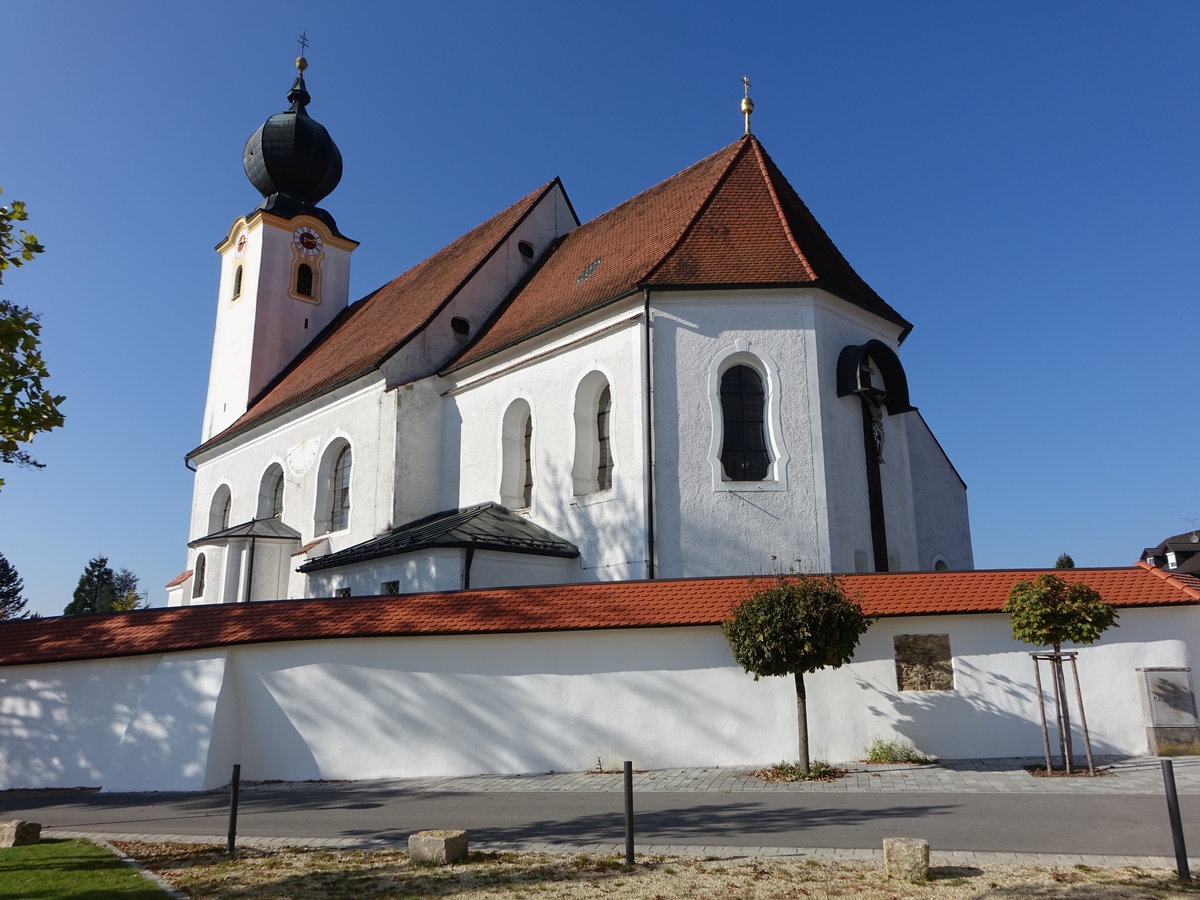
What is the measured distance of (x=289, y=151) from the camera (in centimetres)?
2856

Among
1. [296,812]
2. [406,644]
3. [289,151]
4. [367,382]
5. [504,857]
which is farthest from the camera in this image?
[289,151]

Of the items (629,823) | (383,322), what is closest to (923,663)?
(629,823)

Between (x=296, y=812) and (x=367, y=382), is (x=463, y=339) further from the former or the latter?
(x=296, y=812)

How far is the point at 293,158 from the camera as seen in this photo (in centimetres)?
2861

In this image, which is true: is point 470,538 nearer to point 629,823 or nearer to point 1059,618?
Answer: point 1059,618

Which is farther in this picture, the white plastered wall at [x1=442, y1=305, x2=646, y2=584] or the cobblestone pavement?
the white plastered wall at [x1=442, y1=305, x2=646, y2=584]

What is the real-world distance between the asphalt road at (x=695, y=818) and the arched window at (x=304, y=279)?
20.7 m

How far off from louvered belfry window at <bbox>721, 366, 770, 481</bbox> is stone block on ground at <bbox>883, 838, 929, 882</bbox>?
29.5 feet

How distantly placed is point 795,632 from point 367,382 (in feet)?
40.3

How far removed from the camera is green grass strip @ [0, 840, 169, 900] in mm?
5922

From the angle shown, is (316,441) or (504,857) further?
(316,441)

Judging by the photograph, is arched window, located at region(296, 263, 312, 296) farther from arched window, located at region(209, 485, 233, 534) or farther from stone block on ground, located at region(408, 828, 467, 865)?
stone block on ground, located at region(408, 828, 467, 865)

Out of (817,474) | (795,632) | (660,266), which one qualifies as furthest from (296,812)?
(660,266)

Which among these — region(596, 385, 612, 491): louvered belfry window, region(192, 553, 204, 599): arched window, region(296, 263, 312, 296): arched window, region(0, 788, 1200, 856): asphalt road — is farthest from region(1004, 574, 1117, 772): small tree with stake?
region(296, 263, 312, 296): arched window
